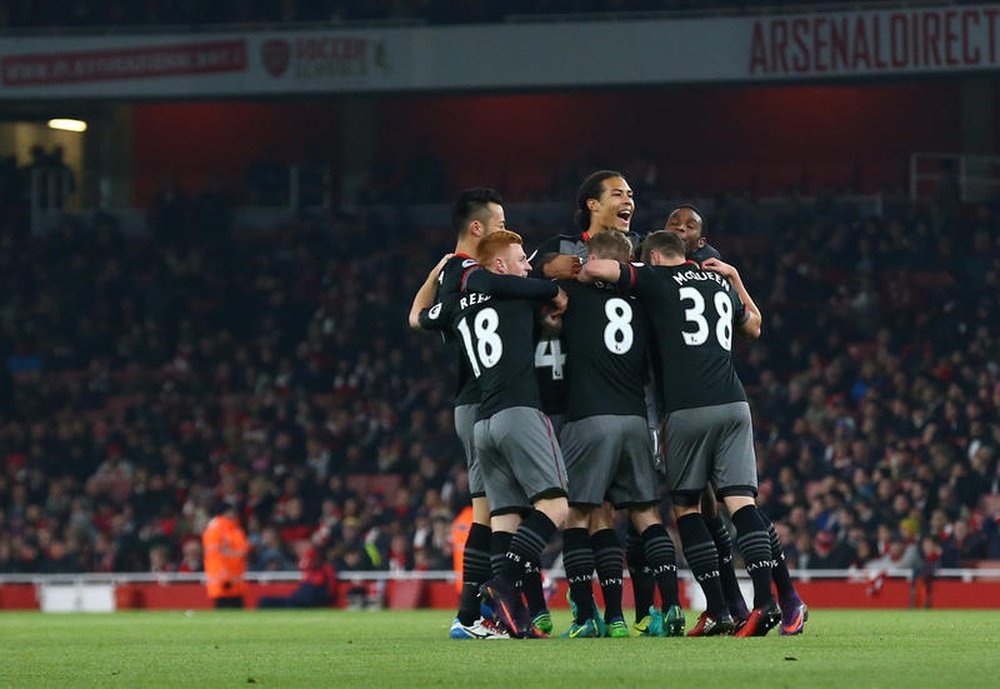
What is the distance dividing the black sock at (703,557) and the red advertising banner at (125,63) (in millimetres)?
20993

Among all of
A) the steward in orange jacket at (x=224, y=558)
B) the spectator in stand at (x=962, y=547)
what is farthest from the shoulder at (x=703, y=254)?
the steward in orange jacket at (x=224, y=558)

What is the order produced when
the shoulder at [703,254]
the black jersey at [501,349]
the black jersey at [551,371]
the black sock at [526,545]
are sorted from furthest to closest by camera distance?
the shoulder at [703,254] < the black jersey at [551,371] < the black jersey at [501,349] < the black sock at [526,545]

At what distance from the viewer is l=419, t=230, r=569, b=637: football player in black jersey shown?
32.8 ft

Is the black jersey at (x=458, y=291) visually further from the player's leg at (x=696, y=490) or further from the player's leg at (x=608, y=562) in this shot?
the player's leg at (x=696, y=490)

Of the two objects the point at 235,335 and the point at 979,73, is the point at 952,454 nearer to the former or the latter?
the point at 979,73

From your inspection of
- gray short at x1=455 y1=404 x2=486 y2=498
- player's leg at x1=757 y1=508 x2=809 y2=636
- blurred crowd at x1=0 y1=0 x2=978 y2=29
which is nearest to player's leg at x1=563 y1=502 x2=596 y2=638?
gray short at x1=455 y1=404 x2=486 y2=498

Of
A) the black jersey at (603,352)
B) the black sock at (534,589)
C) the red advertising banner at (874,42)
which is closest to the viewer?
the black jersey at (603,352)

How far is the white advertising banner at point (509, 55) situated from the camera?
27266mm

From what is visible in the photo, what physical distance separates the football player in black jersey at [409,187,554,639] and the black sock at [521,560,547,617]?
10mm

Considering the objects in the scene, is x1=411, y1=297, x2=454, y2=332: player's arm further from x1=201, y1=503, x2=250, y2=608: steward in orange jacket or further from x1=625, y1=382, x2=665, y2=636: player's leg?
x1=201, y1=503, x2=250, y2=608: steward in orange jacket

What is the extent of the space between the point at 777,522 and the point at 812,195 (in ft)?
33.0

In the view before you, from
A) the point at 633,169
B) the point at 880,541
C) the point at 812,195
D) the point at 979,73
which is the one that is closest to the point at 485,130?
the point at 633,169

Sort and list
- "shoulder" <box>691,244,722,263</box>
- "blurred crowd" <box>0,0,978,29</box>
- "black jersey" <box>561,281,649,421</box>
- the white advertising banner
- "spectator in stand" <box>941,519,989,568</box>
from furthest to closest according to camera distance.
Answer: "blurred crowd" <box>0,0,978,29</box> → the white advertising banner → "spectator in stand" <box>941,519,989,568</box> → "shoulder" <box>691,244,722,263</box> → "black jersey" <box>561,281,649,421</box>

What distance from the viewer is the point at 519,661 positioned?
8.41 metres
